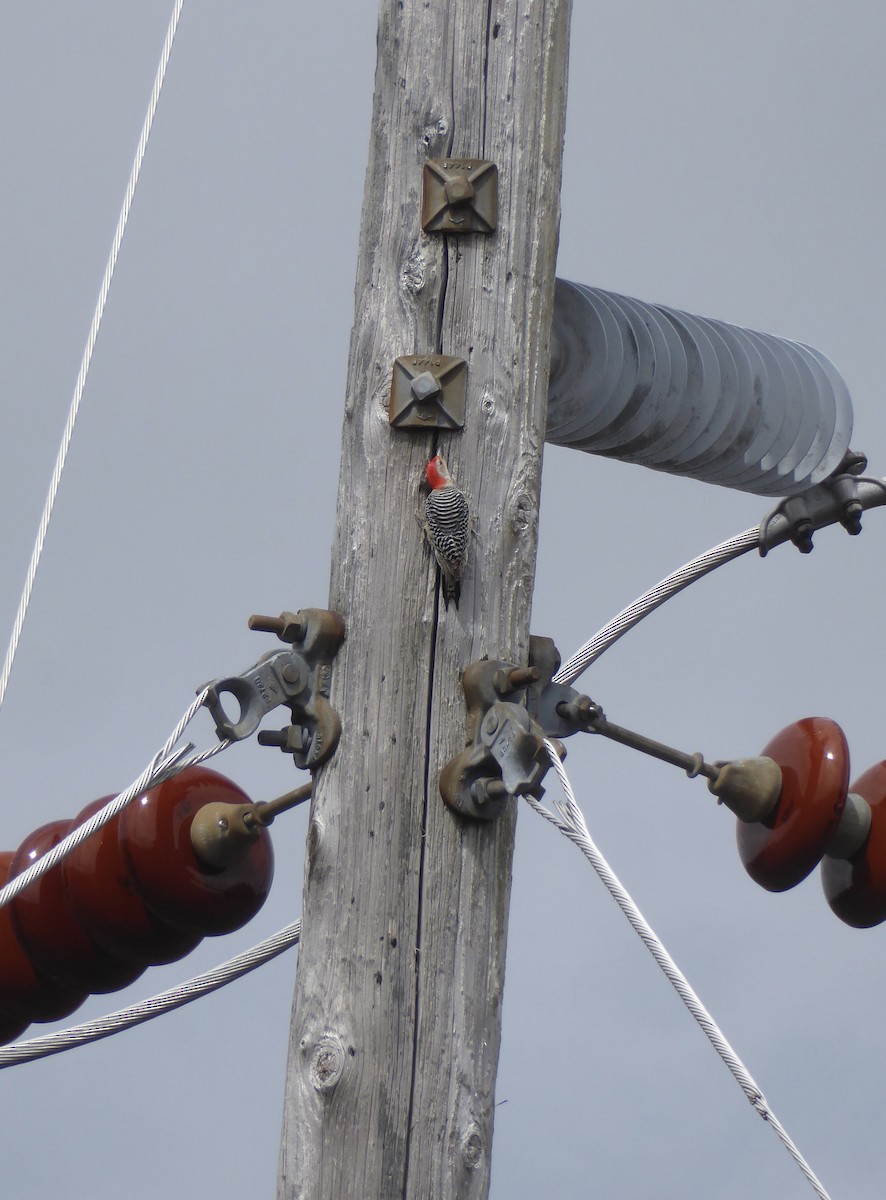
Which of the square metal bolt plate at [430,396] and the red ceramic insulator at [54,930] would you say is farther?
the red ceramic insulator at [54,930]

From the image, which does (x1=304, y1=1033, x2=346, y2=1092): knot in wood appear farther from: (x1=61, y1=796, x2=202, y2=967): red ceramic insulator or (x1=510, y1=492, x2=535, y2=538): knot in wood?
(x1=61, y1=796, x2=202, y2=967): red ceramic insulator

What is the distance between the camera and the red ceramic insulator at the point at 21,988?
4074 mm

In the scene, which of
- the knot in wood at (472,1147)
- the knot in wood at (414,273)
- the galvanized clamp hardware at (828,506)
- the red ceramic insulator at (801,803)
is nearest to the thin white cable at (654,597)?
the galvanized clamp hardware at (828,506)

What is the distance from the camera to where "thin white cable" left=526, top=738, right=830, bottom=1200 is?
3.19 m

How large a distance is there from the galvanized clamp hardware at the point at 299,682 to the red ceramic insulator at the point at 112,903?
Answer: 2.75ft

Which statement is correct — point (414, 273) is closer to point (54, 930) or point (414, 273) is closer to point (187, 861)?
point (187, 861)

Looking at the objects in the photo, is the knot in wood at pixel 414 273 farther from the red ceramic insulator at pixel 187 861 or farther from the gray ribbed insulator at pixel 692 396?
the red ceramic insulator at pixel 187 861

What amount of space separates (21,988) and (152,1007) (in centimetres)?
34

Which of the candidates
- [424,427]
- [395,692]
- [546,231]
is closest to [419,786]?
[395,692]

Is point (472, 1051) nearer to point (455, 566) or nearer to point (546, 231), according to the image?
point (455, 566)

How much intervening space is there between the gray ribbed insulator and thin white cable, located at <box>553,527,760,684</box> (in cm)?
14

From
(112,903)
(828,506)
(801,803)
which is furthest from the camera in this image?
(828,506)

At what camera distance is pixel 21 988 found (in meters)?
4.15

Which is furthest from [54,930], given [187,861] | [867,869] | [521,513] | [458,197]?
[458,197]
